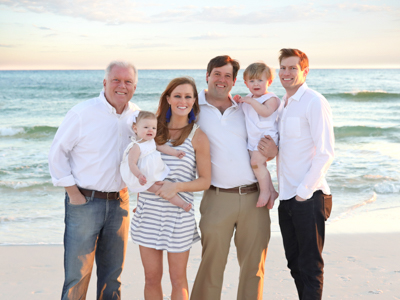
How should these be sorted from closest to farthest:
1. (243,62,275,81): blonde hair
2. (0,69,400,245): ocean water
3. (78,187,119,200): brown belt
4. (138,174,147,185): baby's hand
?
(138,174,147,185): baby's hand
(78,187,119,200): brown belt
(243,62,275,81): blonde hair
(0,69,400,245): ocean water

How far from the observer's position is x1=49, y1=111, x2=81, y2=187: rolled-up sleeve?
9.86 ft

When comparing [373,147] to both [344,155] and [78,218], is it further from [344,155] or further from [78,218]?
[78,218]

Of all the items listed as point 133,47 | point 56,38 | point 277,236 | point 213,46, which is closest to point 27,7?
point 56,38

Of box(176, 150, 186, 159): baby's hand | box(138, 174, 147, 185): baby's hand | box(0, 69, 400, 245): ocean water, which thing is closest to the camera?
box(138, 174, 147, 185): baby's hand

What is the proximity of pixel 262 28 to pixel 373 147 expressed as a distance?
48.3 feet

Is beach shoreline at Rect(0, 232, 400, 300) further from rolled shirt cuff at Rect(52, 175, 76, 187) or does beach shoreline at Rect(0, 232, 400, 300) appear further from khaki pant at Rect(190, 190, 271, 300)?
rolled shirt cuff at Rect(52, 175, 76, 187)

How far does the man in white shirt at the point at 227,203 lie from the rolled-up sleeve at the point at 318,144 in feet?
1.30

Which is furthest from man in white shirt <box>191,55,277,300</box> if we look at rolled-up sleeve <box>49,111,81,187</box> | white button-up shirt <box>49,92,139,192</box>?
rolled-up sleeve <box>49,111,81,187</box>

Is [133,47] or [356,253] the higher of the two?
[133,47]

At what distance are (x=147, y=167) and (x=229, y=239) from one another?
1.01 meters

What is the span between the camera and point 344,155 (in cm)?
1104

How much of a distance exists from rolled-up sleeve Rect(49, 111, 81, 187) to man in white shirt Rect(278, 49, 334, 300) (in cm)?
166

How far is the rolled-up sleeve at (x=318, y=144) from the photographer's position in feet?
9.57

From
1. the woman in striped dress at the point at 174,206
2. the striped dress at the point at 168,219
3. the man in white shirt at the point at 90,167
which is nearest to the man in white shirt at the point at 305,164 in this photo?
the woman in striped dress at the point at 174,206
